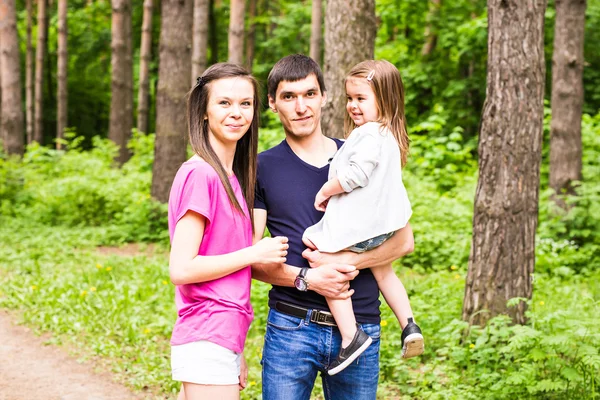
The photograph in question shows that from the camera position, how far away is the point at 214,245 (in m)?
2.43

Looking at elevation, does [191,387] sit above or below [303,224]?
below

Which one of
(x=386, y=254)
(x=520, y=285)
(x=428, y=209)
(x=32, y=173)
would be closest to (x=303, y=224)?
(x=386, y=254)

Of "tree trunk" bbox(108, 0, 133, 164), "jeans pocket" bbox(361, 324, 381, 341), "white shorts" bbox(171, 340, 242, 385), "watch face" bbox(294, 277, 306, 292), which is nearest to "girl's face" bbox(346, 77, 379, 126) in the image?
"watch face" bbox(294, 277, 306, 292)

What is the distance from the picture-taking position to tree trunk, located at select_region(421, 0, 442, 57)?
16388 millimetres

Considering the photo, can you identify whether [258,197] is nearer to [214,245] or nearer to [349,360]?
[214,245]

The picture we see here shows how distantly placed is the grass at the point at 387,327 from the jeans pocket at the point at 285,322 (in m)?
2.08

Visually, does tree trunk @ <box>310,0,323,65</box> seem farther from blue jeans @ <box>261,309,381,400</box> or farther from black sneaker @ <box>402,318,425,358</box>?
blue jeans @ <box>261,309,381,400</box>

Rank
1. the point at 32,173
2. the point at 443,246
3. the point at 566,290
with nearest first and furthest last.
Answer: the point at 566,290 → the point at 443,246 → the point at 32,173

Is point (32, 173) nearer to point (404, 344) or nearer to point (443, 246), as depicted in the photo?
point (443, 246)

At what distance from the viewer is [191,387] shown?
2.34 m

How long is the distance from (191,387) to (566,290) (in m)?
5.82

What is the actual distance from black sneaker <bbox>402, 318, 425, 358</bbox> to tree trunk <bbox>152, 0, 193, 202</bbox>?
8.10 meters

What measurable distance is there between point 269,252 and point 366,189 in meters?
0.53

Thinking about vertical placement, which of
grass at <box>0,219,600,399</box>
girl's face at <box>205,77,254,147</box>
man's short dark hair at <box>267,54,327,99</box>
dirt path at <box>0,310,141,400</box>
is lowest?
dirt path at <box>0,310,141,400</box>
